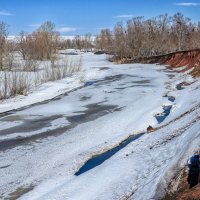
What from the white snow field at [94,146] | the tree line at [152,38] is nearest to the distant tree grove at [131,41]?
the tree line at [152,38]

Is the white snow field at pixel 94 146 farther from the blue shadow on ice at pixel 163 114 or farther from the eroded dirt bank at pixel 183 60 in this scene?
the eroded dirt bank at pixel 183 60

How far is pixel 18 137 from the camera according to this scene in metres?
14.7

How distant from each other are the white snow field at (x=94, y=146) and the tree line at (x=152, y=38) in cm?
5347

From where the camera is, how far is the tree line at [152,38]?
76.1 metres

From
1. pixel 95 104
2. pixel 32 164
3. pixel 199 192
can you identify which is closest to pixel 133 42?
pixel 95 104

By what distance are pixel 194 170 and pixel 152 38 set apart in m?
78.0

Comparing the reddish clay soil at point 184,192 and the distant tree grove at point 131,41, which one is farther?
the distant tree grove at point 131,41

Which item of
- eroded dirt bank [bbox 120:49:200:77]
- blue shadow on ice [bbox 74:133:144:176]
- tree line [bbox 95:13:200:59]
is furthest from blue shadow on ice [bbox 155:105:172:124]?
tree line [bbox 95:13:200:59]

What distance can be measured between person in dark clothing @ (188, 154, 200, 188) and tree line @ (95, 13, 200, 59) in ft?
226

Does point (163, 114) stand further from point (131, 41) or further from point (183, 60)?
point (131, 41)

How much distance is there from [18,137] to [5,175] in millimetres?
4350

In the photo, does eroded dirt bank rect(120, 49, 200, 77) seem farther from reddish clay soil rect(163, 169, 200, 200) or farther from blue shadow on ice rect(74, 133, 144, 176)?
reddish clay soil rect(163, 169, 200, 200)

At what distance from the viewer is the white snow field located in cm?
846

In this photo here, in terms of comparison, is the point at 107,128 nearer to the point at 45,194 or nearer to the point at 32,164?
the point at 32,164
